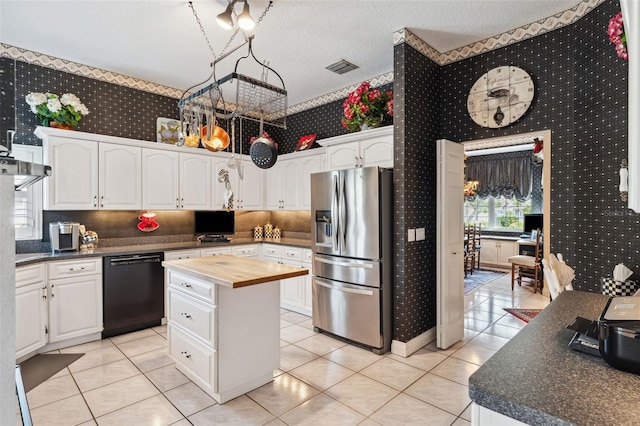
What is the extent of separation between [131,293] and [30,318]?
2.89 ft

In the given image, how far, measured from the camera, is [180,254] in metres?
4.16

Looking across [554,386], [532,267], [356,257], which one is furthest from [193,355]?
[532,267]

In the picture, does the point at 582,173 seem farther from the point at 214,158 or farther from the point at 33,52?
the point at 33,52

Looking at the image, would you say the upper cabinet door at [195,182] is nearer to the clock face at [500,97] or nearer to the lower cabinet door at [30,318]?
the lower cabinet door at [30,318]

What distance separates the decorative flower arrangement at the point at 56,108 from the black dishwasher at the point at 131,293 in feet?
5.22

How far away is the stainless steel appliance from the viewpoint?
3.28 meters

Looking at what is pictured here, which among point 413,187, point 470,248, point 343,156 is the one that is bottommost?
point 470,248

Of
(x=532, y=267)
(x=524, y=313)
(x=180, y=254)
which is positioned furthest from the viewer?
(x=532, y=267)

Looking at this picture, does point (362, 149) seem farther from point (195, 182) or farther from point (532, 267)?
point (532, 267)

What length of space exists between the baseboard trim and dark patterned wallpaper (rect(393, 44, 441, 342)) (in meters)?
0.04

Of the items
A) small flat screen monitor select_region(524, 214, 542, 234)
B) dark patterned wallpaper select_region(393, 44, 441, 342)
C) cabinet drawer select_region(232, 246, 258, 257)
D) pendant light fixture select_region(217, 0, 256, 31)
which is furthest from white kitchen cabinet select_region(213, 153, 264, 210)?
small flat screen monitor select_region(524, 214, 542, 234)

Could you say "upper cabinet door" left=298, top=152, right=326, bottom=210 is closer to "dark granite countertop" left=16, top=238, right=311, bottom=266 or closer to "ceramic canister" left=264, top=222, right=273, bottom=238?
"dark granite countertop" left=16, top=238, right=311, bottom=266

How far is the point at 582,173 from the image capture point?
2.93m

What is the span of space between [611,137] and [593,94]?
432 millimetres
